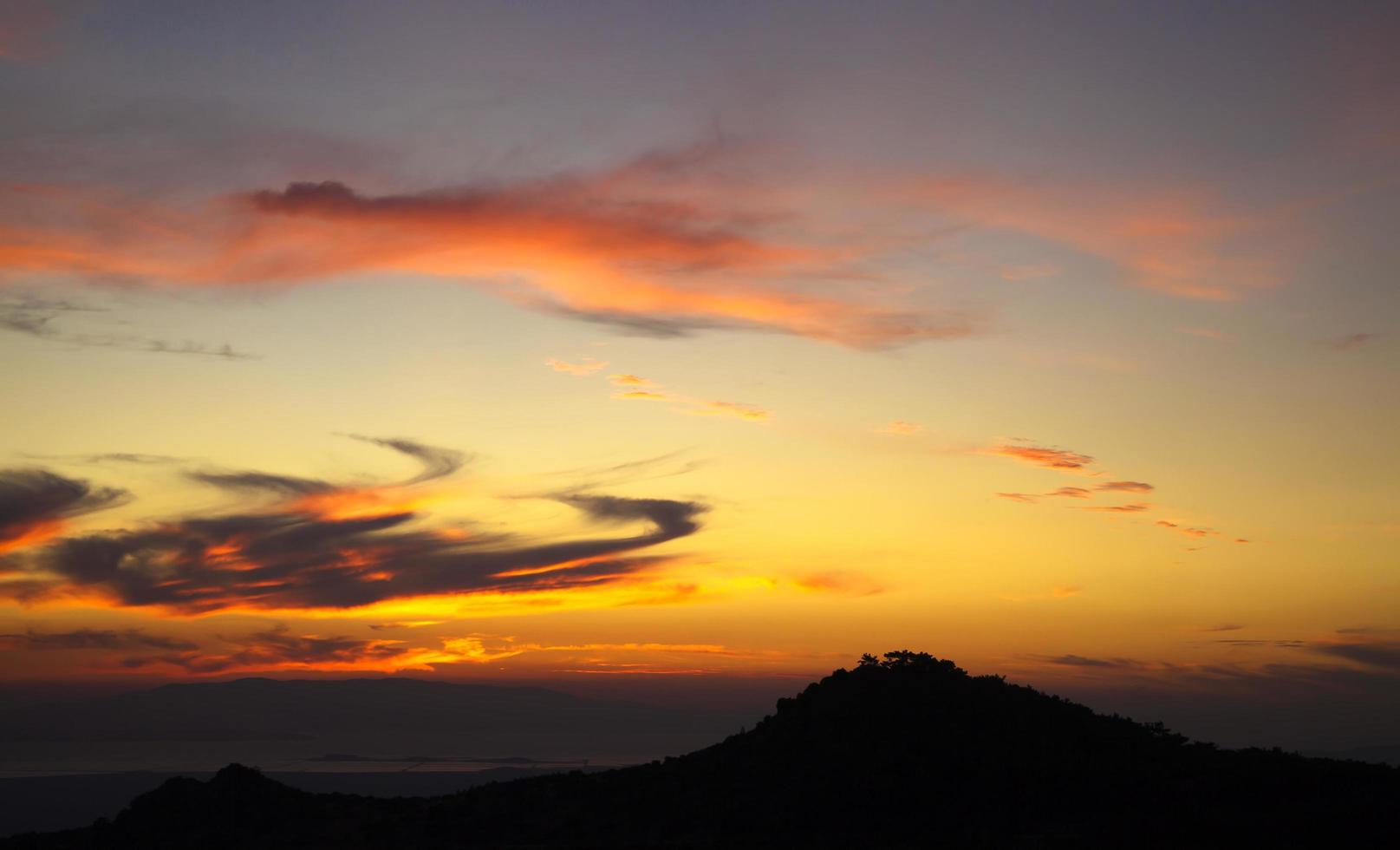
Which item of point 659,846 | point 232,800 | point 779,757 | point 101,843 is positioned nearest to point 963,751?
point 779,757

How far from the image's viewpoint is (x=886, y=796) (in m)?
47.0

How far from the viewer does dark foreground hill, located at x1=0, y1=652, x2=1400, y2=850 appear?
41250 millimetres

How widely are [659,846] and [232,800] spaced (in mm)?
25359

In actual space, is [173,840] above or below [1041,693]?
below

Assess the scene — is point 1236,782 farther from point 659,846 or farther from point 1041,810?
point 659,846

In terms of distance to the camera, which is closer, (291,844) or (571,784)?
(291,844)

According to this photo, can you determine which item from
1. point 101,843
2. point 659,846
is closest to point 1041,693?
point 659,846

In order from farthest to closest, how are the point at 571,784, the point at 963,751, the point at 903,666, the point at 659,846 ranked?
the point at 903,666, the point at 571,784, the point at 963,751, the point at 659,846

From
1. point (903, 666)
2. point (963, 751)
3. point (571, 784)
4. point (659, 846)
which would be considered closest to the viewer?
point (659, 846)

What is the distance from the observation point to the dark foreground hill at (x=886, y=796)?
41.2m

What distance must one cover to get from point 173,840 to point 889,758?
35168 millimetres

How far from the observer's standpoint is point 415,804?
5584 centimetres

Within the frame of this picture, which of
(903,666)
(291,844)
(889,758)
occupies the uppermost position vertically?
(903,666)

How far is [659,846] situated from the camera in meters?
43.4
